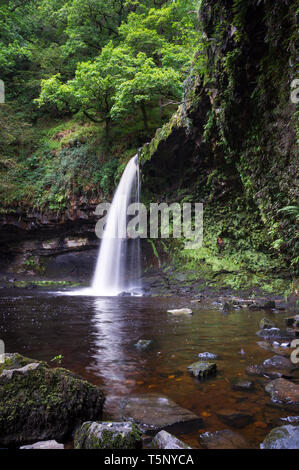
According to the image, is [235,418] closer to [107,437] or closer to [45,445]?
[107,437]

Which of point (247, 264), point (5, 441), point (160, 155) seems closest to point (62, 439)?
point (5, 441)

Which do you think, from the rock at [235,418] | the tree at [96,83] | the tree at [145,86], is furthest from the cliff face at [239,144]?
the rock at [235,418]

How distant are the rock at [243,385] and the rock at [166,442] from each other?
1.12 meters

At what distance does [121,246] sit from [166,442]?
12938 mm

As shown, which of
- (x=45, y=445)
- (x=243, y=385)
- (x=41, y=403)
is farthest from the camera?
(x=243, y=385)

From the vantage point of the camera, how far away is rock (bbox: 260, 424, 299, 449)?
1.75m

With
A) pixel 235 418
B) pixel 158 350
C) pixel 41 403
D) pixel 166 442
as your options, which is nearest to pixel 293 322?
pixel 158 350

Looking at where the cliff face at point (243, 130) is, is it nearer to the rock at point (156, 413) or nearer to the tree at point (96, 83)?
the tree at point (96, 83)

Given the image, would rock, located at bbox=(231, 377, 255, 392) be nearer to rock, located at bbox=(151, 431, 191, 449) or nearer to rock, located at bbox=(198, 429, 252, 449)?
rock, located at bbox=(198, 429, 252, 449)

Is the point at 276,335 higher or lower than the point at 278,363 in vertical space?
lower

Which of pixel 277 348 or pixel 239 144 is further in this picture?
pixel 239 144

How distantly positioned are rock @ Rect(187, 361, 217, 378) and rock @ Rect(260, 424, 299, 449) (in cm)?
118

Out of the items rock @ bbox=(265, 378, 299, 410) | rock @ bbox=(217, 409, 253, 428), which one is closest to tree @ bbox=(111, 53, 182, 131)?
rock @ bbox=(265, 378, 299, 410)

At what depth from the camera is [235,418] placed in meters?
2.23
